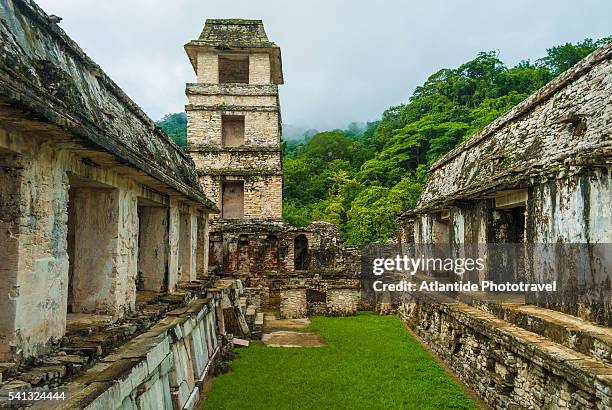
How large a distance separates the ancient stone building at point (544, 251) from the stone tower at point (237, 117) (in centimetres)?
942

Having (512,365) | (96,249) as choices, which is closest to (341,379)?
(512,365)

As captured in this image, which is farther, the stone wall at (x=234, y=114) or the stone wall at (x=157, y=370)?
the stone wall at (x=234, y=114)

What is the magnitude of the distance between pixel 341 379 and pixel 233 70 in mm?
16167

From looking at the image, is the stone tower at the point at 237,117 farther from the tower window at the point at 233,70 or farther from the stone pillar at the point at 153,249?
the stone pillar at the point at 153,249

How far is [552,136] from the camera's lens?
26.8ft

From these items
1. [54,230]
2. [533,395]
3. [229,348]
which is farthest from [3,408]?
[229,348]

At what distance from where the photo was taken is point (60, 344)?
4.49 meters

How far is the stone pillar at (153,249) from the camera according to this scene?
8.34 m

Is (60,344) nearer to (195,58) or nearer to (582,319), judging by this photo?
(582,319)

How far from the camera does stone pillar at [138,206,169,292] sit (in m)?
8.34

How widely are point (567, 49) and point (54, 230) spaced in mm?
34250

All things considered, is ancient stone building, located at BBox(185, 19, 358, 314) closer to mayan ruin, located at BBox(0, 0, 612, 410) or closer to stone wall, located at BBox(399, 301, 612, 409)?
mayan ruin, located at BBox(0, 0, 612, 410)

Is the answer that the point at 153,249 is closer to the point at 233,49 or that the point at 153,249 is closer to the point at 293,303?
the point at 293,303

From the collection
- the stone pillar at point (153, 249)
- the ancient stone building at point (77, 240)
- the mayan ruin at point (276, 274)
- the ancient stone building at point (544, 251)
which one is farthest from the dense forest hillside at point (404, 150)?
the ancient stone building at point (77, 240)
